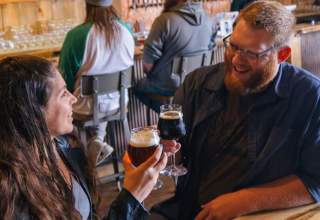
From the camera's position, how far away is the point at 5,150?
1266 mm

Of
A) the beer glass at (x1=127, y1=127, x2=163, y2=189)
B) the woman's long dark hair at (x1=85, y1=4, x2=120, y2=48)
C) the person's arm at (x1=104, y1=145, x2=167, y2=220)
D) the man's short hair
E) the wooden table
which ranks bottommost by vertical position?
the wooden table

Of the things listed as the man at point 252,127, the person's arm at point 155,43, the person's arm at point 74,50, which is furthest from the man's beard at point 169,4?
the man at point 252,127

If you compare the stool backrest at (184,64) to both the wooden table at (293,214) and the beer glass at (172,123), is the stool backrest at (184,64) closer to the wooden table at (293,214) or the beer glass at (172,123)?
the beer glass at (172,123)

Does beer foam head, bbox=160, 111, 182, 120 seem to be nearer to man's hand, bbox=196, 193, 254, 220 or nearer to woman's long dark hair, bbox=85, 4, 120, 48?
man's hand, bbox=196, 193, 254, 220

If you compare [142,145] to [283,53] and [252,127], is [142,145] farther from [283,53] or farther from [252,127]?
[283,53]

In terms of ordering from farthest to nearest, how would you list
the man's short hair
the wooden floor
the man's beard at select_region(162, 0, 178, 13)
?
1. the man's beard at select_region(162, 0, 178, 13)
2. the wooden floor
3. the man's short hair

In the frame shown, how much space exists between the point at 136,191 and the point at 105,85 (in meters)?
1.78

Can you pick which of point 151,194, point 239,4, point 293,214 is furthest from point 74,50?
point 239,4

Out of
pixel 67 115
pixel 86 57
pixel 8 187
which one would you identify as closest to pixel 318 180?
pixel 67 115

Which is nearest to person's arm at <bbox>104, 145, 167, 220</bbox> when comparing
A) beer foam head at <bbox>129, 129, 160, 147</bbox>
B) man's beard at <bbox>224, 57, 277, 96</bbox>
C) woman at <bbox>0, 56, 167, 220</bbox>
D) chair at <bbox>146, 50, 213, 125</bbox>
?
woman at <bbox>0, 56, 167, 220</bbox>

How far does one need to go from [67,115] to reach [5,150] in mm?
364

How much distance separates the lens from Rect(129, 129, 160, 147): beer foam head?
5.53ft

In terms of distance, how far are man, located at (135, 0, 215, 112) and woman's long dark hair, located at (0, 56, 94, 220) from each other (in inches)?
85.4

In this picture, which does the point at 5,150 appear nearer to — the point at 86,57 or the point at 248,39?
the point at 248,39
